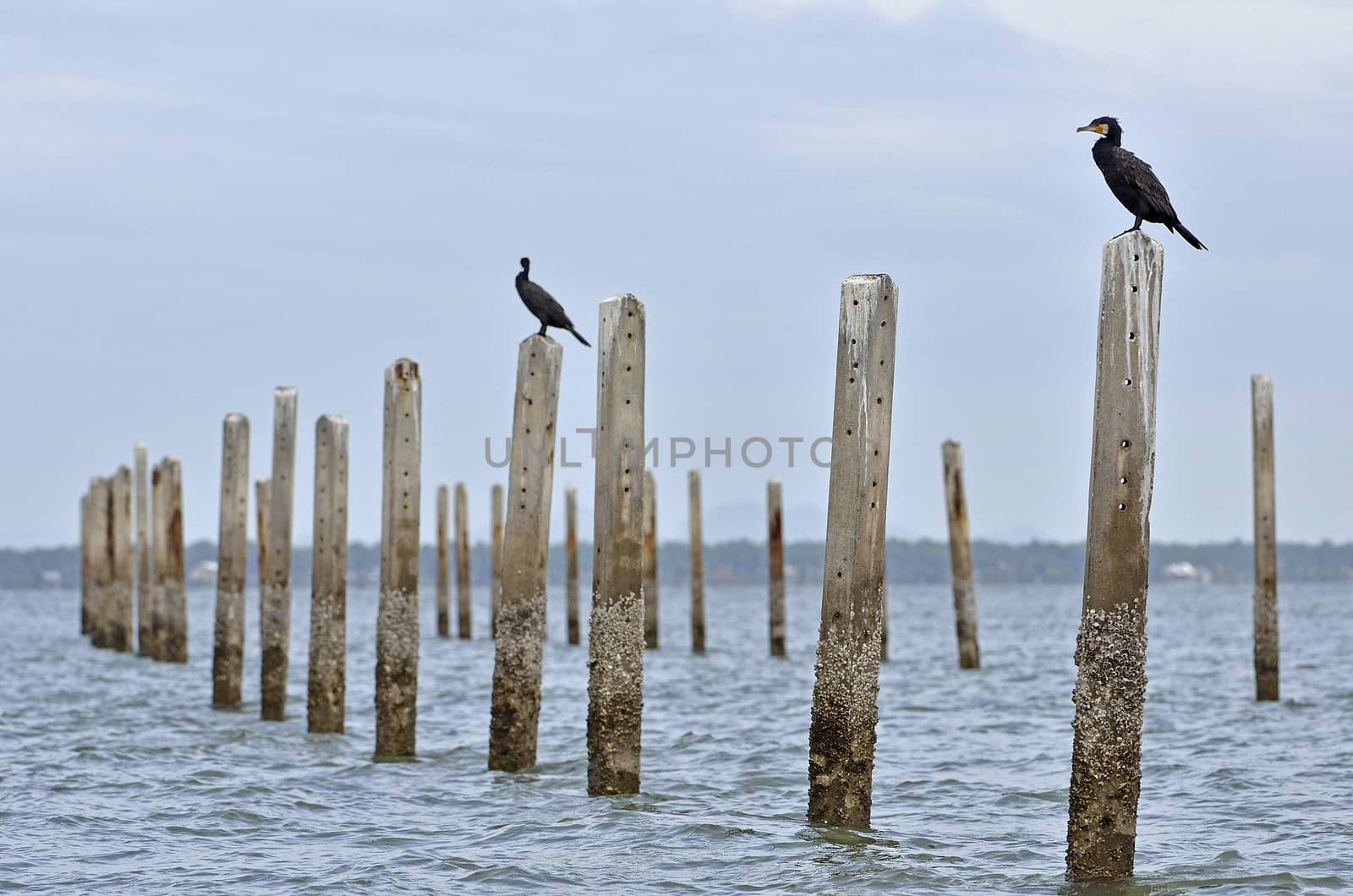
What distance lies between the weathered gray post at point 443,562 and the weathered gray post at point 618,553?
24.7 m

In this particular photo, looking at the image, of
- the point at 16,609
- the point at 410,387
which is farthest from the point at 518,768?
the point at 16,609

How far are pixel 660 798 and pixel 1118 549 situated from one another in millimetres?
4244

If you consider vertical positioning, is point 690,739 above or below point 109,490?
below

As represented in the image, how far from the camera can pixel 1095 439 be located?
6.88 m

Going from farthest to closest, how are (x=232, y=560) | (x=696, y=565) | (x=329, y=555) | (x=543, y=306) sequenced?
(x=696, y=565) → (x=232, y=560) → (x=329, y=555) → (x=543, y=306)

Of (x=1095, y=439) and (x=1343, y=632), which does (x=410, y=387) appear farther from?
(x=1343, y=632)

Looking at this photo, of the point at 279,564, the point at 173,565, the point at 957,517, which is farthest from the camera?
the point at 173,565

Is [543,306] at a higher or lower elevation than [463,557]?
higher

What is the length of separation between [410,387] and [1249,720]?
9.11m

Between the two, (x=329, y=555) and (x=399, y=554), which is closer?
(x=399, y=554)

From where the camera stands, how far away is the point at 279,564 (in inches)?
559

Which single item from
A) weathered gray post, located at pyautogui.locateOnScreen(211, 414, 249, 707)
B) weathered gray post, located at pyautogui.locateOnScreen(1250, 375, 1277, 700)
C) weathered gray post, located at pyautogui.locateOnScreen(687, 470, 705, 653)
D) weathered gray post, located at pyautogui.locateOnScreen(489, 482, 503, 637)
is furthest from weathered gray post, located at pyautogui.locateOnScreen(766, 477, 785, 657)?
weathered gray post, located at pyautogui.locateOnScreen(211, 414, 249, 707)

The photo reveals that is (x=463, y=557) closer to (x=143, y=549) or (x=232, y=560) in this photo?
(x=143, y=549)

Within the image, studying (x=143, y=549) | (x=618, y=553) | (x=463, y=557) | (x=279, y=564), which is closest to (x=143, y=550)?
(x=143, y=549)
